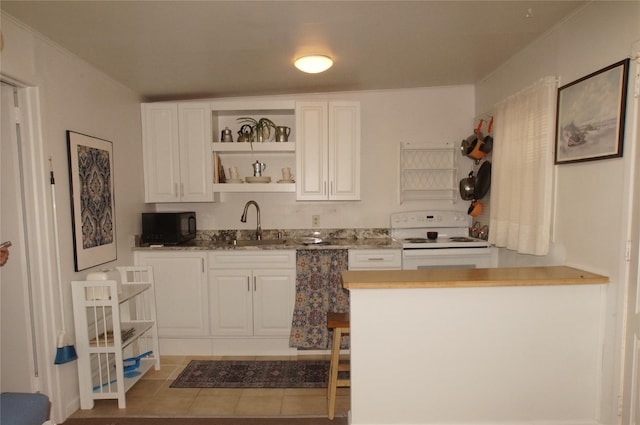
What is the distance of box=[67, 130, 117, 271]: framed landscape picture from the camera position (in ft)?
7.59

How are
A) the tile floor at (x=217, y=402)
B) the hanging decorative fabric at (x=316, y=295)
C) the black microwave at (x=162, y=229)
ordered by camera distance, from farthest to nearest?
the black microwave at (x=162, y=229) → the hanging decorative fabric at (x=316, y=295) → the tile floor at (x=217, y=402)

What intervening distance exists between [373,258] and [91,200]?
2.24 m

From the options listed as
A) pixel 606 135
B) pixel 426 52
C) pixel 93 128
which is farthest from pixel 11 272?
pixel 606 135

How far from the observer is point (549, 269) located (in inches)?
78.8

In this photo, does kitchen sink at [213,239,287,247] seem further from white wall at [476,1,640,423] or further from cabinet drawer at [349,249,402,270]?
white wall at [476,1,640,423]

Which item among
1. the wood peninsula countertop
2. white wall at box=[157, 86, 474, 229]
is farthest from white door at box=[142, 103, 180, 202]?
the wood peninsula countertop

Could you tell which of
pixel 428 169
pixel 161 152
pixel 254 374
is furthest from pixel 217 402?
pixel 428 169

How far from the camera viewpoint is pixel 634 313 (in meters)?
1.65

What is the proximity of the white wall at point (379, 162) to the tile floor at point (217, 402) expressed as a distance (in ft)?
5.12

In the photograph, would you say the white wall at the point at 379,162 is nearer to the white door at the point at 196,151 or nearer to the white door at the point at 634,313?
the white door at the point at 196,151

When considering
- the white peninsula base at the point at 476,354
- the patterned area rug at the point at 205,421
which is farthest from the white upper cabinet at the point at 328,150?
the patterned area rug at the point at 205,421

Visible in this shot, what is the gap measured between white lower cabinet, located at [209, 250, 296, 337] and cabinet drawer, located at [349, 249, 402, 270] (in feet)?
1.71

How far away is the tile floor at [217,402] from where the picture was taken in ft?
7.28

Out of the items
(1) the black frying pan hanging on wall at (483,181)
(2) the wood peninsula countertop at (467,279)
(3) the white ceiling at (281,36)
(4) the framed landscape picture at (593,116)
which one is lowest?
(2) the wood peninsula countertop at (467,279)
